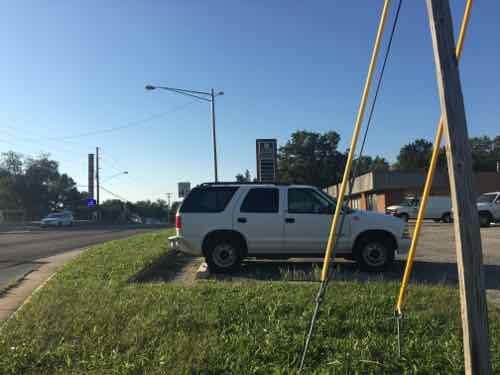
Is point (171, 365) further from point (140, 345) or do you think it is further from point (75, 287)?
point (75, 287)

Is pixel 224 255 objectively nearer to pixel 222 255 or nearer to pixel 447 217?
pixel 222 255

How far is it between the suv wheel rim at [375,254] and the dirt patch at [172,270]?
11.5 ft

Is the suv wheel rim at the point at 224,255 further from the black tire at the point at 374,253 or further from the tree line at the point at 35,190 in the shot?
the tree line at the point at 35,190

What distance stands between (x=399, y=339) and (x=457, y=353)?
54 centimetres

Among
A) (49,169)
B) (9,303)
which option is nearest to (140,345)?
(9,303)

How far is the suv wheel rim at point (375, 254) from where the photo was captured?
895 centimetres

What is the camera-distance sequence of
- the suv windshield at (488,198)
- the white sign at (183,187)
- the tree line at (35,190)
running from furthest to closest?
the tree line at (35,190)
the suv windshield at (488,198)
the white sign at (183,187)

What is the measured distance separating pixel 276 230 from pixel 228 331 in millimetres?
4537

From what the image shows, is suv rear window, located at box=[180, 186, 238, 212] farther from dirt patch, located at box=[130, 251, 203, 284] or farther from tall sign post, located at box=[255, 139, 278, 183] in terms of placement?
tall sign post, located at box=[255, 139, 278, 183]

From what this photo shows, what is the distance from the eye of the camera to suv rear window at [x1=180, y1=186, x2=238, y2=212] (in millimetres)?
9188

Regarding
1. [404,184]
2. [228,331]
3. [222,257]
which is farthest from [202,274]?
[404,184]

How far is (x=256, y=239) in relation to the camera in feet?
29.8

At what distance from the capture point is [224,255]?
9.04 metres

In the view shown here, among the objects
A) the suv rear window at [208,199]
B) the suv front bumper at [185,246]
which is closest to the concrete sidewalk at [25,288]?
the suv front bumper at [185,246]
